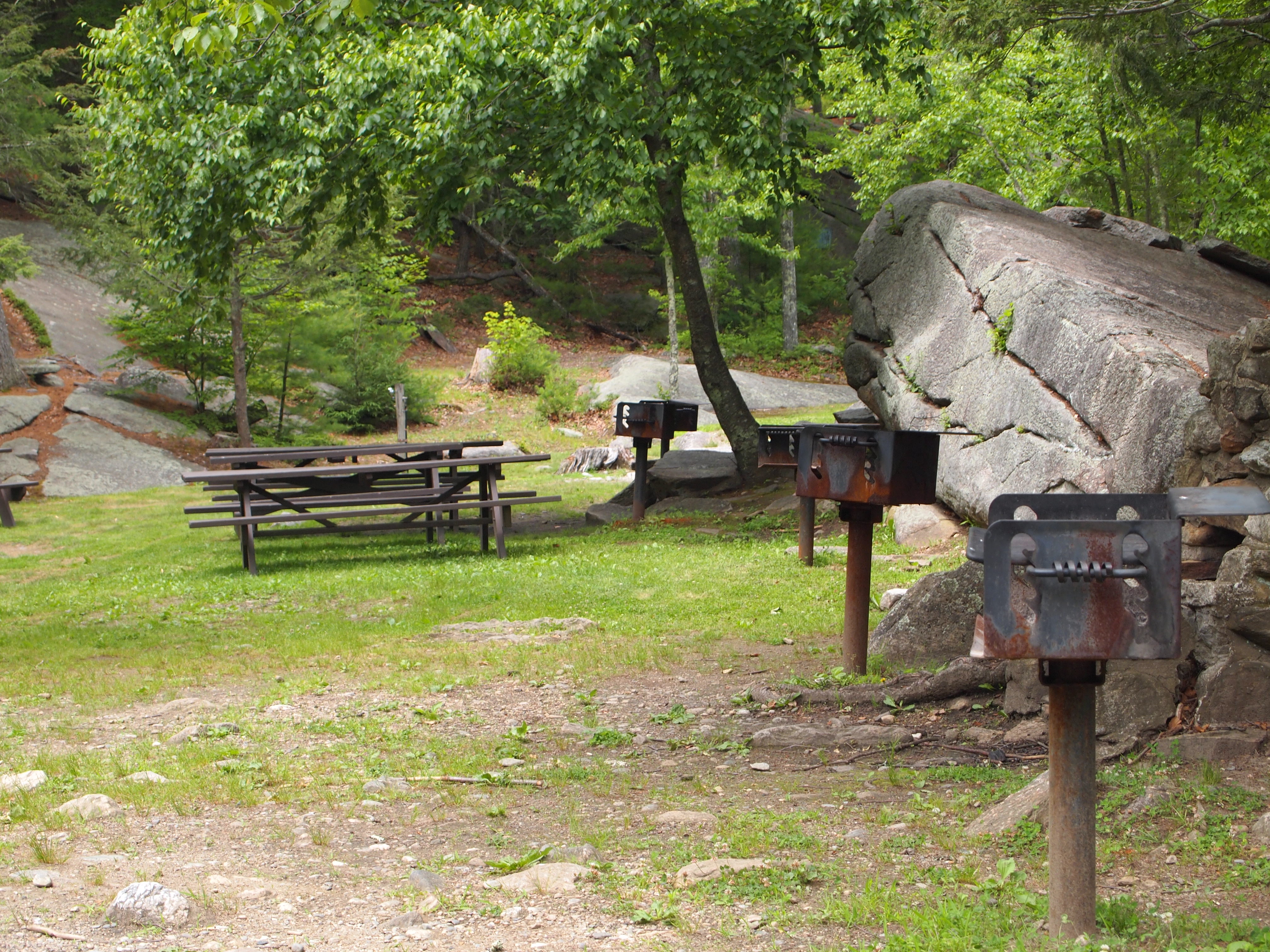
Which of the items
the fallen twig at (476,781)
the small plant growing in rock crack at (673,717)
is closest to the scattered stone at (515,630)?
the small plant growing in rock crack at (673,717)

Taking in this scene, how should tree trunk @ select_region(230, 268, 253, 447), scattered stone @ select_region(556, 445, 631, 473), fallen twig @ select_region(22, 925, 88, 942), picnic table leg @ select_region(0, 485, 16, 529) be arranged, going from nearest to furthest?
fallen twig @ select_region(22, 925, 88, 942)
picnic table leg @ select_region(0, 485, 16, 529)
scattered stone @ select_region(556, 445, 631, 473)
tree trunk @ select_region(230, 268, 253, 447)

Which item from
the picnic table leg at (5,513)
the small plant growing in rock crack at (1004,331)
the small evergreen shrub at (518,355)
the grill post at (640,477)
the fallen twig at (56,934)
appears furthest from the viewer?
the small evergreen shrub at (518,355)

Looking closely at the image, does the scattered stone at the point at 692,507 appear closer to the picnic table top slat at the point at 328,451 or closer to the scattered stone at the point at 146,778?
the picnic table top slat at the point at 328,451

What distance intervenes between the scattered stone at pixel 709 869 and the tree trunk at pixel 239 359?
1766 cm

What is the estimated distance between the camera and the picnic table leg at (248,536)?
417 inches

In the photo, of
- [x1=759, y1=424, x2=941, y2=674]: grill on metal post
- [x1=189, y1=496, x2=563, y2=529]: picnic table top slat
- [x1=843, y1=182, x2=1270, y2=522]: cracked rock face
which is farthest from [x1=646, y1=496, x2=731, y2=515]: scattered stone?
[x1=759, y1=424, x2=941, y2=674]: grill on metal post

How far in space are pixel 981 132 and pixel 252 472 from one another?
51.9 feet

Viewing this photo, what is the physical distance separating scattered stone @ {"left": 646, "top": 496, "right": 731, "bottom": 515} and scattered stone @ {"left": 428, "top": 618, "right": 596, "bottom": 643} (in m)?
5.13

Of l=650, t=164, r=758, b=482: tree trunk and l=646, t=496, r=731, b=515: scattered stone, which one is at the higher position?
l=650, t=164, r=758, b=482: tree trunk

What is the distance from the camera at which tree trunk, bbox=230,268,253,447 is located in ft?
64.2

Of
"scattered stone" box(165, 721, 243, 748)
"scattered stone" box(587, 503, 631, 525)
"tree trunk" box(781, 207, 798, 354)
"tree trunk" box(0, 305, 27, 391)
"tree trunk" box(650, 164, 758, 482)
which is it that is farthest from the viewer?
"tree trunk" box(781, 207, 798, 354)

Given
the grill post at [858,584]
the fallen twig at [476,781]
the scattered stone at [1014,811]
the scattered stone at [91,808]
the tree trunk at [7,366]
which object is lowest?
the fallen twig at [476,781]

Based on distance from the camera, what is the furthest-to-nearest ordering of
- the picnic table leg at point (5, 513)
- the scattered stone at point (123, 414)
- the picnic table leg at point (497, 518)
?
the scattered stone at point (123, 414) → the picnic table leg at point (5, 513) → the picnic table leg at point (497, 518)

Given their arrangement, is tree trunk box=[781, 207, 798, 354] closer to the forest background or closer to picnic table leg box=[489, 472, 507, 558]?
the forest background
